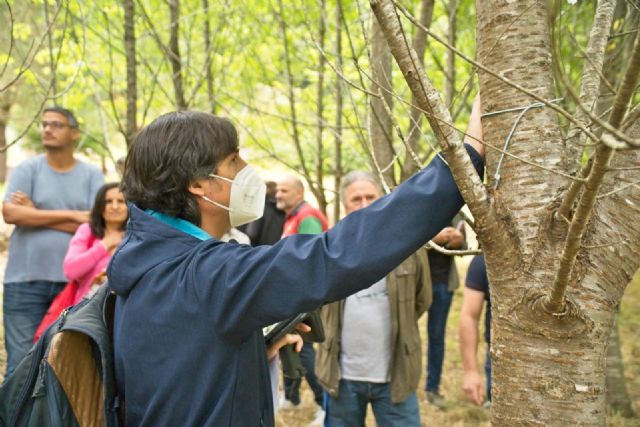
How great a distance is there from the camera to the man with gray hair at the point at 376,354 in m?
3.13

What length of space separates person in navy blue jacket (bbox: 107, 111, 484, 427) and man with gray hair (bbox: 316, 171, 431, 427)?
1475 mm

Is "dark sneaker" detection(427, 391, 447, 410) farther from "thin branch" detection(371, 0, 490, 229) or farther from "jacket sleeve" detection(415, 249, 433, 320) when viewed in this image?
"thin branch" detection(371, 0, 490, 229)

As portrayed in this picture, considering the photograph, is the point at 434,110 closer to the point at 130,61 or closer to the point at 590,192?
the point at 590,192

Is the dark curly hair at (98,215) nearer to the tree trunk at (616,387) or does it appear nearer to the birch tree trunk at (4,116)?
the tree trunk at (616,387)

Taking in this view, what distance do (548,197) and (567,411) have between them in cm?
50

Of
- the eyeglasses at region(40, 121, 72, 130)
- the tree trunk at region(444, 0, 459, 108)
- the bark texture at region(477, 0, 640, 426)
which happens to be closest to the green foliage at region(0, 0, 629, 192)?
the tree trunk at region(444, 0, 459, 108)

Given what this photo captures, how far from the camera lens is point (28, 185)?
4012 mm

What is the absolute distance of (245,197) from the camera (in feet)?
5.85

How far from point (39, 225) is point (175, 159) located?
2680 mm

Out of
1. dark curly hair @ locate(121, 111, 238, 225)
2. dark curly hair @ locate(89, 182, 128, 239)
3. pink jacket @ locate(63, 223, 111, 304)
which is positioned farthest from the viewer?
dark curly hair @ locate(89, 182, 128, 239)

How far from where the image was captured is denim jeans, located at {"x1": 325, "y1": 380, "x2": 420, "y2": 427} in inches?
123

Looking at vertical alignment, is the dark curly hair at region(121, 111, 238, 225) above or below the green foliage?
below

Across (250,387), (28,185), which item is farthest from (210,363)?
(28,185)

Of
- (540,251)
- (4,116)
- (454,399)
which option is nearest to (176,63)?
(454,399)
